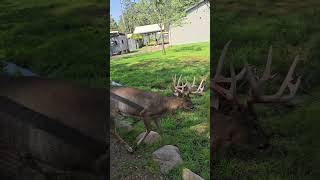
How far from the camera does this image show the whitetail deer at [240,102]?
165 inches

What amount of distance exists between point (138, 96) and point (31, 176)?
130cm

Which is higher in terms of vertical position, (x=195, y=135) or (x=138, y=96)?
(x=138, y=96)

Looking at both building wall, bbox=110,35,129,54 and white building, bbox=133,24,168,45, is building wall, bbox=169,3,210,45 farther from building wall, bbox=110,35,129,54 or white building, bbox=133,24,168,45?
building wall, bbox=110,35,129,54

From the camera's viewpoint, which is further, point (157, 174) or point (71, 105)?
point (71, 105)

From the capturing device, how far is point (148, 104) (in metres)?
4.23

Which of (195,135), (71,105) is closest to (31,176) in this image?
(71,105)

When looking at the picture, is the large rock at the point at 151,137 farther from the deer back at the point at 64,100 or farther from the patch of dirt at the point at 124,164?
the deer back at the point at 64,100

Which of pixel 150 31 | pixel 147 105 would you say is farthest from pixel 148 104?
pixel 150 31

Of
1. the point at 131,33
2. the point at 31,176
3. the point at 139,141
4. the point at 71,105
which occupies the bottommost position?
the point at 31,176

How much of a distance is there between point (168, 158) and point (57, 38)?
1.50 m

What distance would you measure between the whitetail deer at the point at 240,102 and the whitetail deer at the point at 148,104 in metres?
0.26

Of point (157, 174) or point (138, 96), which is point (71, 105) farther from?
point (157, 174)

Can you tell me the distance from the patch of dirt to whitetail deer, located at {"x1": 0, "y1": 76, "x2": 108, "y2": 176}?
4.2 inches

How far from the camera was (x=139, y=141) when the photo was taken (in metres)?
4.26
